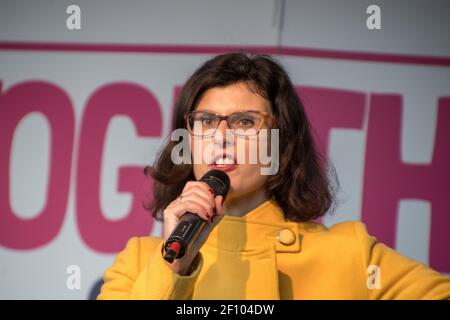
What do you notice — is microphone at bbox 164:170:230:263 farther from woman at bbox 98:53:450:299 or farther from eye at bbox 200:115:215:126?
eye at bbox 200:115:215:126

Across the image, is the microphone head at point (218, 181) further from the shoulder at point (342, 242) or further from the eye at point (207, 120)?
the shoulder at point (342, 242)

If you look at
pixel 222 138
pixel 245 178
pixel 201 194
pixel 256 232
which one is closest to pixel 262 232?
pixel 256 232

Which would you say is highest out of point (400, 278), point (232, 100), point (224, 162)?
point (232, 100)

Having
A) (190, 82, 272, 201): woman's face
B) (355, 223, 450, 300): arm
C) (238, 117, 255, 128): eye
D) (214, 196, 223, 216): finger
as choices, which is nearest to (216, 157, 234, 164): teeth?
(190, 82, 272, 201): woman's face

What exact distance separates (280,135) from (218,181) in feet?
1.32

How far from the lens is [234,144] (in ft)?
5.07

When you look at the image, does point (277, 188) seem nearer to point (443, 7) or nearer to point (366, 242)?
point (366, 242)

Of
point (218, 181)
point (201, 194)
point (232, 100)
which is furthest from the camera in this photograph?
point (232, 100)

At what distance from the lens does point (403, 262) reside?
1.62 metres

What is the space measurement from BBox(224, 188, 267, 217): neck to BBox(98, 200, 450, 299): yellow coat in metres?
0.03

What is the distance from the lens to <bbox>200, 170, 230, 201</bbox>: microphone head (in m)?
1.34

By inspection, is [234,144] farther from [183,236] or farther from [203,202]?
[183,236]
